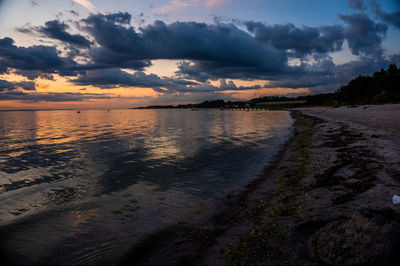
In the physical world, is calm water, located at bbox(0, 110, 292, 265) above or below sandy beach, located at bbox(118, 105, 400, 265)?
below

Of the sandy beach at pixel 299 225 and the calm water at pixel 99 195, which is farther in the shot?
the calm water at pixel 99 195

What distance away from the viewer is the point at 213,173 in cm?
1408

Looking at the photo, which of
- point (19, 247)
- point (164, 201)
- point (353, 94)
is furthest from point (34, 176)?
point (353, 94)

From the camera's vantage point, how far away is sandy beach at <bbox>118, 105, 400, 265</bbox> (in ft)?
15.2

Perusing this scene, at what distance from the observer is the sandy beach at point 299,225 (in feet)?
15.2

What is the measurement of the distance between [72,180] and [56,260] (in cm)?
828

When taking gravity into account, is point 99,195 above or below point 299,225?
below

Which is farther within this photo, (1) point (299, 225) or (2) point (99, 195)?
(2) point (99, 195)

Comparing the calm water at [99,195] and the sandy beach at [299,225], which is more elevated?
the sandy beach at [299,225]

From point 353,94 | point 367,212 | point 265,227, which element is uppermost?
point 353,94

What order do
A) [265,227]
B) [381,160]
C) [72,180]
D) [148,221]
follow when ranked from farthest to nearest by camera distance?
[72,180] → [381,160] → [148,221] → [265,227]

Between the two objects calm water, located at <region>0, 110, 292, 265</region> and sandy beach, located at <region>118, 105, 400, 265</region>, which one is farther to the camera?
calm water, located at <region>0, 110, 292, 265</region>

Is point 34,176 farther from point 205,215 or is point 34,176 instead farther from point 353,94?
point 353,94

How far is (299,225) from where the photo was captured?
645 cm
